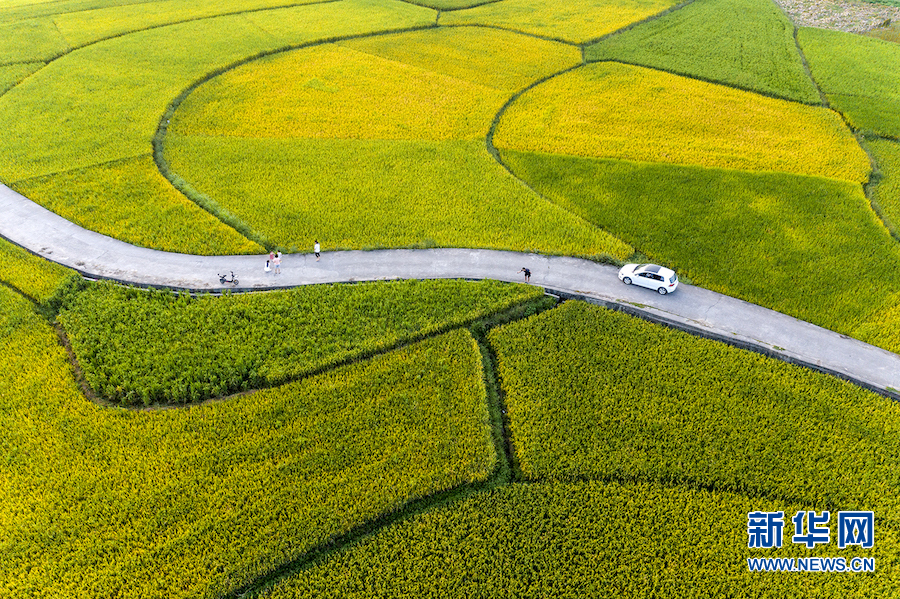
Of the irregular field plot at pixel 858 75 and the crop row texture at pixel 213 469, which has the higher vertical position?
the irregular field plot at pixel 858 75

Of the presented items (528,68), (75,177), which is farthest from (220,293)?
(528,68)

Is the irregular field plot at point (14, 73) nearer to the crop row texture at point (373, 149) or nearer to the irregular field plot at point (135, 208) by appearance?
the crop row texture at point (373, 149)

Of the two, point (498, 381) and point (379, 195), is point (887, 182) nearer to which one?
point (498, 381)

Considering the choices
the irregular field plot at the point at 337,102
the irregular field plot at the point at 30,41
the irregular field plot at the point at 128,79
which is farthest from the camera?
the irregular field plot at the point at 30,41

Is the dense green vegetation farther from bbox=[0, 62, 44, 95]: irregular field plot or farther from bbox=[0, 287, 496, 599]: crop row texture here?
bbox=[0, 62, 44, 95]: irregular field plot

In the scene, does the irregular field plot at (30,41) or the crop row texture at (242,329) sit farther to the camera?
the irregular field plot at (30,41)

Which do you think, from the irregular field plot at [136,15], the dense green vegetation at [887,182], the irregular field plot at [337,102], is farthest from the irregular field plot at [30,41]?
the dense green vegetation at [887,182]

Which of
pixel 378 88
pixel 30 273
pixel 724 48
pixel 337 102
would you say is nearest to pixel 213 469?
pixel 30 273
